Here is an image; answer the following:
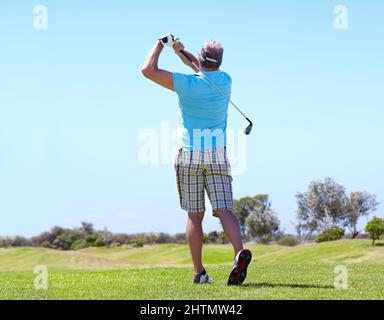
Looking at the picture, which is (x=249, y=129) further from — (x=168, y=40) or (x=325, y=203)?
(x=325, y=203)

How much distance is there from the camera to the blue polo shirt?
7.86 metres

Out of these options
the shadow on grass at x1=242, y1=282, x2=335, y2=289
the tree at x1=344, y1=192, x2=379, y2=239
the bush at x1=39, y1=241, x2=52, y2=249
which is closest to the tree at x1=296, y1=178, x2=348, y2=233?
the tree at x1=344, y1=192, x2=379, y2=239

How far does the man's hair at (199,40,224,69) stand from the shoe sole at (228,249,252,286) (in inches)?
87.3

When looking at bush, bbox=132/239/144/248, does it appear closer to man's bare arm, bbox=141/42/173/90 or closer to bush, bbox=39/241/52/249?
bush, bbox=39/241/52/249

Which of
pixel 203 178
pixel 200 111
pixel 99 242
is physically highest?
pixel 200 111

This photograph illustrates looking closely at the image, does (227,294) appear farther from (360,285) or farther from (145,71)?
(145,71)

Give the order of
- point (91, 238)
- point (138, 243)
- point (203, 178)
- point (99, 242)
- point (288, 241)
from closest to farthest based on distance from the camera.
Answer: point (203, 178)
point (99, 242)
point (91, 238)
point (138, 243)
point (288, 241)

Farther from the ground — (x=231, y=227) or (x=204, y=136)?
(x=204, y=136)

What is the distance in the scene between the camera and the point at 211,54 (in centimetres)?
794

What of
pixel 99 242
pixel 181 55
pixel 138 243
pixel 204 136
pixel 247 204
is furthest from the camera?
pixel 247 204

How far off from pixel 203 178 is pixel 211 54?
4.82 feet

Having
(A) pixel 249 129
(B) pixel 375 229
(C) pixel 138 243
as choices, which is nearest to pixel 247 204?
(C) pixel 138 243

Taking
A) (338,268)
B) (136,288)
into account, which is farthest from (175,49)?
(338,268)

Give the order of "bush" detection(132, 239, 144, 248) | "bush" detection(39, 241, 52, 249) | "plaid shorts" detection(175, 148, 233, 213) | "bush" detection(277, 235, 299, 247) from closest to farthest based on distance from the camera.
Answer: "plaid shorts" detection(175, 148, 233, 213), "bush" detection(39, 241, 52, 249), "bush" detection(132, 239, 144, 248), "bush" detection(277, 235, 299, 247)
